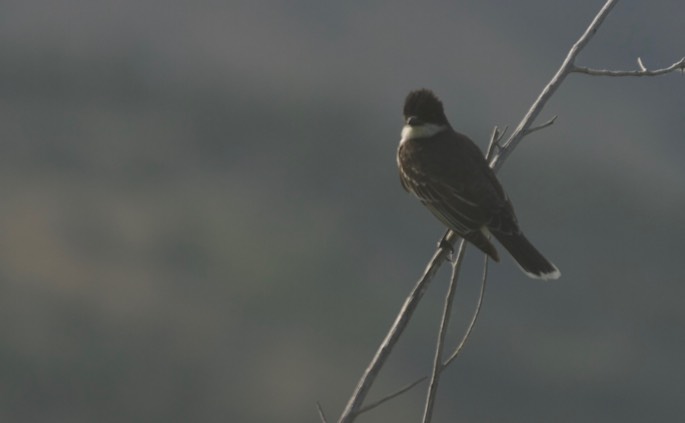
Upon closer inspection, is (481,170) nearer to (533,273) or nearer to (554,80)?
(533,273)

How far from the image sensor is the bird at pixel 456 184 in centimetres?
404

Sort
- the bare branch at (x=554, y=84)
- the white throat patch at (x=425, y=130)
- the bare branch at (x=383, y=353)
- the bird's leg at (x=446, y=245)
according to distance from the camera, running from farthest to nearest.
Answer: the white throat patch at (x=425, y=130) < the bird's leg at (x=446, y=245) < the bare branch at (x=554, y=84) < the bare branch at (x=383, y=353)

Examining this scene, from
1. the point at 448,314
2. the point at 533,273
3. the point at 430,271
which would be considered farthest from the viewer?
the point at 533,273

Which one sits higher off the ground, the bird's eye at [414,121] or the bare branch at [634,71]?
the bare branch at [634,71]

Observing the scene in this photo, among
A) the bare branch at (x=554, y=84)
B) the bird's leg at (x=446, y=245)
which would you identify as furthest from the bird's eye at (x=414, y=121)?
the bare branch at (x=554, y=84)

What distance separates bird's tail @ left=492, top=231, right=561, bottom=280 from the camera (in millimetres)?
3986

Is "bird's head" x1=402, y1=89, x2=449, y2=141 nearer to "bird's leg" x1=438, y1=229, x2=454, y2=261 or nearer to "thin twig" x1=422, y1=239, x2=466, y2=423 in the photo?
"bird's leg" x1=438, y1=229, x2=454, y2=261

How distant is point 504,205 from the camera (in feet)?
13.9

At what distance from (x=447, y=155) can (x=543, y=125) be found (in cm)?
109

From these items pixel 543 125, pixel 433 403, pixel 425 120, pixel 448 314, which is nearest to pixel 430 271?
pixel 448 314

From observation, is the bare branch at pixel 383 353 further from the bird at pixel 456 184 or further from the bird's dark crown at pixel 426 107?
the bird's dark crown at pixel 426 107

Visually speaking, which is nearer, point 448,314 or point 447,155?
point 448,314

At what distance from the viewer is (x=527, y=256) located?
409cm

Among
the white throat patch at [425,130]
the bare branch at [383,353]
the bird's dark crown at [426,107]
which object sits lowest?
→ the bare branch at [383,353]
